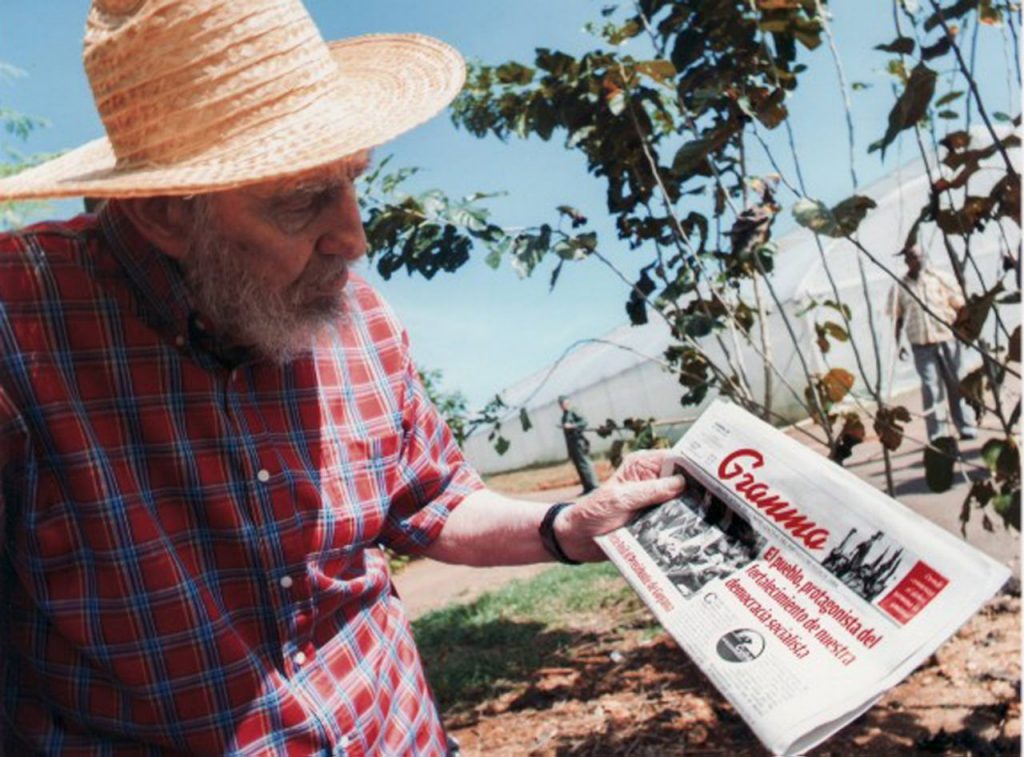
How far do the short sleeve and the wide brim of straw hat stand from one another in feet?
1.47

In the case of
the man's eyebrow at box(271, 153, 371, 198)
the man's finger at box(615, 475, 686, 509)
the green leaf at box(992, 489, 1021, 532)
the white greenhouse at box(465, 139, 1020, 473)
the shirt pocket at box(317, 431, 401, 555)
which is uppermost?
the man's eyebrow at box(271, 153, 371, 198)

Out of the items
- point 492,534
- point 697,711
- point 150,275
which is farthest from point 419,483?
point 697,711

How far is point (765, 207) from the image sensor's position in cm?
256

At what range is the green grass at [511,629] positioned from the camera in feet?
12.2

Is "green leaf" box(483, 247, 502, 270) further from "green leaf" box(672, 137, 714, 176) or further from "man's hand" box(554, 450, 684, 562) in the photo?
"man's hand" box(554, 450, 684, 562)

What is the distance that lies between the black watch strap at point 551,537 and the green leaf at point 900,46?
4.38 feet

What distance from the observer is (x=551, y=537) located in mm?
1450

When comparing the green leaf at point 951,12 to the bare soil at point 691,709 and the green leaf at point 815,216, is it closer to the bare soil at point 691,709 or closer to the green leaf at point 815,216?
the green leaf at point 815,216

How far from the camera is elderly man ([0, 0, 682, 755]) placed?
43.6 inches

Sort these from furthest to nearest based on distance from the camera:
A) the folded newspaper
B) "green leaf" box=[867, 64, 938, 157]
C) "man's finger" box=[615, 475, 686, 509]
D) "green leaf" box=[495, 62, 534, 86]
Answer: "green leaf" box=[495, 62, 534, 86], "green leaf" box=[867, 64, 938, 157], "man's finger" box=[615, 475, 686, 509], the folded newspaper

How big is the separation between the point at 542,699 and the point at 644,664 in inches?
17.2

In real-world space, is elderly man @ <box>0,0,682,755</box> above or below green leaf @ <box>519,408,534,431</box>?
above

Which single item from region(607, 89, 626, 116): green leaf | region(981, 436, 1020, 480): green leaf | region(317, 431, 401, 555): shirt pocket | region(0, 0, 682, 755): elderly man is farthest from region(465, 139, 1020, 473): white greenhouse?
region(0, 0, 682, 755): elderly man

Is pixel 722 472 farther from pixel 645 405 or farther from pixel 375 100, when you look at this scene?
pixel 645 405
